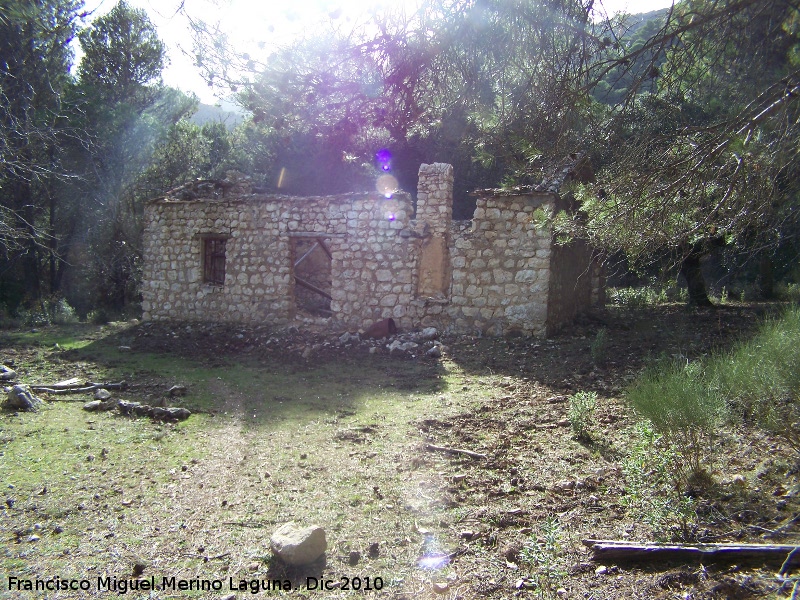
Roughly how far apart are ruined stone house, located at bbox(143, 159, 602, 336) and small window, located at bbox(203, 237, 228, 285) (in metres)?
0.03

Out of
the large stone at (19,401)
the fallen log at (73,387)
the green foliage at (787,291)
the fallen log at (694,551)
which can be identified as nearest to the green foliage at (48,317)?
the fallen log at (73,387)

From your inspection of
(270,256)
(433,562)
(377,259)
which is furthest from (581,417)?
(270,256)

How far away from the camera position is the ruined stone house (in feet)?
35.0

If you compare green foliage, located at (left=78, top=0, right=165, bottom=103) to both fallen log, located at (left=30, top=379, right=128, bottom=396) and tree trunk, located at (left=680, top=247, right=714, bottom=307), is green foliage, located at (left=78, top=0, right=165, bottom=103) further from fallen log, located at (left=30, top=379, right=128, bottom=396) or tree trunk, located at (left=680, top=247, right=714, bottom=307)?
tree trunk, located at (left=680, top=247, right=714, bottom=307)

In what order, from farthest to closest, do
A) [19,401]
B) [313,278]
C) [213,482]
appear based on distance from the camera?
[313,278]
[19,401]
[213,482]

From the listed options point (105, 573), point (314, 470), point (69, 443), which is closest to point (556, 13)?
point (314, 470)

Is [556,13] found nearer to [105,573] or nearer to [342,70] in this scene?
[342,70]

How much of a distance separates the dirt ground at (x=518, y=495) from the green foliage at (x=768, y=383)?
217 mm

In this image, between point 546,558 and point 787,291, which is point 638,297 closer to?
point 787,291

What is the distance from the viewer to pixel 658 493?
3799mm

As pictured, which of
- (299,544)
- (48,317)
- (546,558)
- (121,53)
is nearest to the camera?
(546,558)

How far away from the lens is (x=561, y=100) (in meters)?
5.00

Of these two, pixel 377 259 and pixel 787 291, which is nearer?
pixel 377 259

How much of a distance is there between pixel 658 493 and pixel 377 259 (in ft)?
27.3
